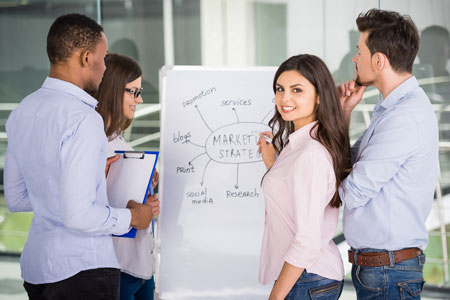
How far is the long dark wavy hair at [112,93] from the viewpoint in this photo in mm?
2305

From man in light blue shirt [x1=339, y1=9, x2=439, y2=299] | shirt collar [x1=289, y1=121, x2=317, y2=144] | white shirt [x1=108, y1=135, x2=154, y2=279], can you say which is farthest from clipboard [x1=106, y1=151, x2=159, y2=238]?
man in light blue shirt [x1=339, y1=9, x2=439, y2=299]

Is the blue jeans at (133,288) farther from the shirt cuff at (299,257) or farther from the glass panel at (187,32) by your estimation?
the glass panel at (187,32)

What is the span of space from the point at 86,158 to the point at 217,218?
128cm

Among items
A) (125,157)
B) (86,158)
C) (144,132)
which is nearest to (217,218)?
(125,157)

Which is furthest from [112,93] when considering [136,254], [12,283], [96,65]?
[12,283]

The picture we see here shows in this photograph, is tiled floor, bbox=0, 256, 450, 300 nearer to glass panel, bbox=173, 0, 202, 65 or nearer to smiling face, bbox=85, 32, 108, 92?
glass panel, bbox=173, 0, 202, 65

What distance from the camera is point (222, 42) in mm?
4180

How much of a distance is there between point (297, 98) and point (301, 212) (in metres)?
0.40

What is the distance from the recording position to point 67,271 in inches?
64.9

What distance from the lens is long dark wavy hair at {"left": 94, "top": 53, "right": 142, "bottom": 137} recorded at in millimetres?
2305

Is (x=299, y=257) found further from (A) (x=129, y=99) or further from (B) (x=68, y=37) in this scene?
(A) (x=129, y=99)

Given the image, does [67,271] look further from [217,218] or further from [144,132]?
[144,132]

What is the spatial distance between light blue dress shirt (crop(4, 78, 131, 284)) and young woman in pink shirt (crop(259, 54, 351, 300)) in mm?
536

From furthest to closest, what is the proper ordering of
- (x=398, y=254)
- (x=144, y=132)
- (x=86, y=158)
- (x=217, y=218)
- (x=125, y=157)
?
(x=144, y=132) → (x=217, y=218) → (x=125, y=157) → (x=398, y=254) → (x=86, y=158)
